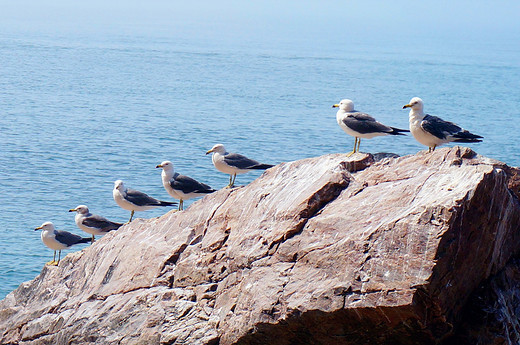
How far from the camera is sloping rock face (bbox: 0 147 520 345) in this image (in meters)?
9.87

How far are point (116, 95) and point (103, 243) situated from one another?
49960 millimetres

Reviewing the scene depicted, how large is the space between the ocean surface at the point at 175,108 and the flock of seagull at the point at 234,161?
29.1 feet

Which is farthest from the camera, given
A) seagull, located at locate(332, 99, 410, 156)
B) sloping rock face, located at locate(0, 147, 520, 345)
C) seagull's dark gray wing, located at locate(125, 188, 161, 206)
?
seagull's dark gray wing, located at locate(125, 188, 161, 206)

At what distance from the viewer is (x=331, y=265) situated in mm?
10477

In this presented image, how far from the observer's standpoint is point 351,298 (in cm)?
996

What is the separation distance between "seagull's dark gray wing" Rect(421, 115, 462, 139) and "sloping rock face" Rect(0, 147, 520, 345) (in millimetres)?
1092

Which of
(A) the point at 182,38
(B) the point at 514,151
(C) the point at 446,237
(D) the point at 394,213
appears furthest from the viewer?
(A) the point at 182,38

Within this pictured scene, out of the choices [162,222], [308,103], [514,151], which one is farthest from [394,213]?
[308,103]

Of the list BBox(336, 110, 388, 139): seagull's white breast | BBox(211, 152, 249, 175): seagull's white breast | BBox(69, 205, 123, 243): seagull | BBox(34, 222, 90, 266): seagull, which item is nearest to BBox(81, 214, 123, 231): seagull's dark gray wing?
BBox(69, 205, 123, 243): seagull

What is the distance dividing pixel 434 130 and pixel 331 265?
373 centimetres

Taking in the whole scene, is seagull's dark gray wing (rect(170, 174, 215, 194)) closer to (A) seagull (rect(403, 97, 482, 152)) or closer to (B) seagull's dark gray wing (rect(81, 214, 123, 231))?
(B) seagull's dark gray wing (rect(81, 214, 123, 231))

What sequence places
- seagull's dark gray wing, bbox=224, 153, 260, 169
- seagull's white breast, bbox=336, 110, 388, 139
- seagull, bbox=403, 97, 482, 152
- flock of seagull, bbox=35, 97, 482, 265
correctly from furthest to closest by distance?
seagull's dark gray wing, bbox=224, 153, 260, 169 < seagull's white breast, bbox=336, 110, 388, 139 < flock of seagull, bbox=35, 97, 482, 265 < seagull, bbox=403, 97, 482, 152

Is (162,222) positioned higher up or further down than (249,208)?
further down

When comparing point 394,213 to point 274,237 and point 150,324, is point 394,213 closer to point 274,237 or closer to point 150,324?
point 274,237
